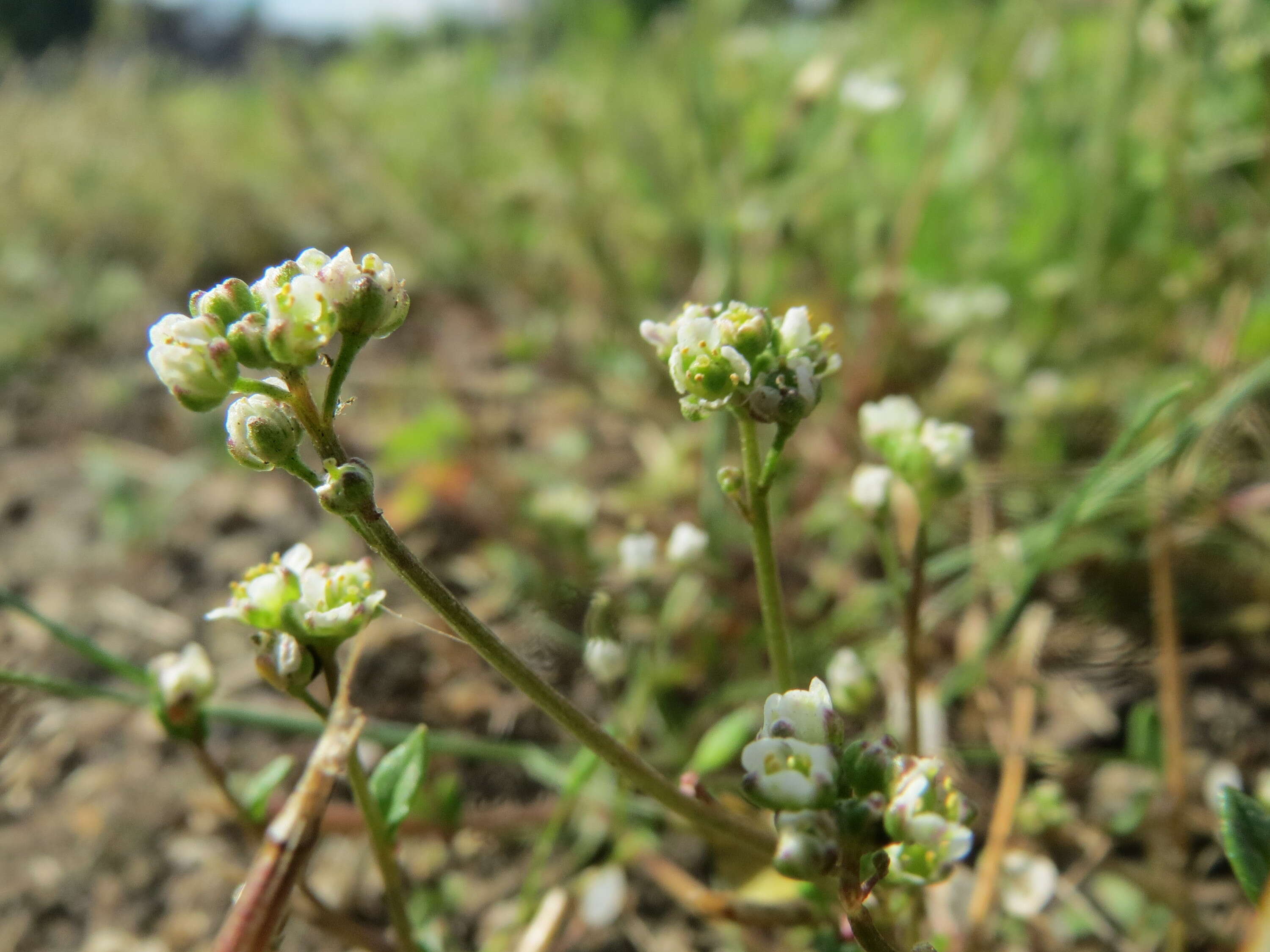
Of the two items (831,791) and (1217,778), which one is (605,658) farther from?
(1217,778)

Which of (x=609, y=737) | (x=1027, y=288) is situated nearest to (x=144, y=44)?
(x=1027, y=288)

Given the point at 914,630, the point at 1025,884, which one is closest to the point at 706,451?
the point at 914,630

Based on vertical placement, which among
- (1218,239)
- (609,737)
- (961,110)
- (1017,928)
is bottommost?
(1017,928)

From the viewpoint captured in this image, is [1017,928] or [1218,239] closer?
[1017,928]

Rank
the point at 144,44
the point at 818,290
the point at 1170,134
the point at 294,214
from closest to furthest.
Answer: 1. the point at 1170,134
2. the point at 818,290
3. the point at 294,214
4. the point at 144,44

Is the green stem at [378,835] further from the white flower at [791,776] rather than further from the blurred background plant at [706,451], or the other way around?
the white flower at [791,776]

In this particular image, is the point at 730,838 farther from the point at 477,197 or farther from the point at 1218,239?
the point at 477,197

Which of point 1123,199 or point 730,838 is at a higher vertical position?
point 730,838
